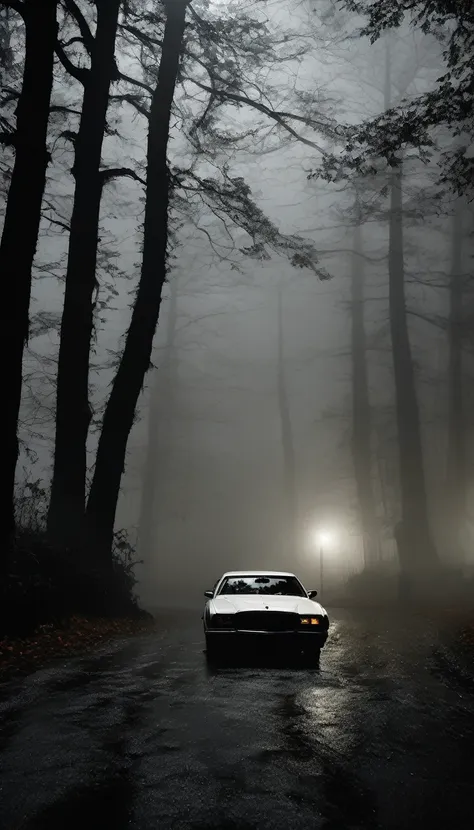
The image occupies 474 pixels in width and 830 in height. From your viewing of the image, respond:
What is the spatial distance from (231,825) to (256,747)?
4.33ft

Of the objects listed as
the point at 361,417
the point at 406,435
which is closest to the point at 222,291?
the point at 361,417

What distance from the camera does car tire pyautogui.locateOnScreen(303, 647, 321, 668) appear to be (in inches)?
328

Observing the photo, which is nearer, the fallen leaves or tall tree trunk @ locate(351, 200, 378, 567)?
the fallen leaves

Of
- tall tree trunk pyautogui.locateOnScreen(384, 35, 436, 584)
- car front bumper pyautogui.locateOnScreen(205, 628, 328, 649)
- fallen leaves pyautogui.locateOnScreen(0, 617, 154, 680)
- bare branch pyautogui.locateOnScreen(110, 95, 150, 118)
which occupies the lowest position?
fallen leaves pyautogui.locateOnScreen(0, 617, 154, 680)

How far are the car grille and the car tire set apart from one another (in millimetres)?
357

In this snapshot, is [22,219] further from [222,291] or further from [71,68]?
[222,291]

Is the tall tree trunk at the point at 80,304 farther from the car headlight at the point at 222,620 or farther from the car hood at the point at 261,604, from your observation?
the car headlight at the point at 222,620

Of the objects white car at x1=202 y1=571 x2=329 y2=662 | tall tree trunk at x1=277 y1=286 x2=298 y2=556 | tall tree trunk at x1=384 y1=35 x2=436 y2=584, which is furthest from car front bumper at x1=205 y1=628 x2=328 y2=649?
tall tree trunk at x1=277 y1=286 x2=298 y2=556

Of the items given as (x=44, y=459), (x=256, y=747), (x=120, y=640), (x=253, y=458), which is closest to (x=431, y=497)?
(x=253, y=458)

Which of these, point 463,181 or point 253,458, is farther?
point 253,458

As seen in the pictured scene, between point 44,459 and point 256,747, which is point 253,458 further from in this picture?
point 256,747

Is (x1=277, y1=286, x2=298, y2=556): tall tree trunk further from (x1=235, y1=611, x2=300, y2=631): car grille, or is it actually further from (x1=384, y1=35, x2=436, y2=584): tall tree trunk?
(x1=235, y1=611, x2=300, y2=631): car grille

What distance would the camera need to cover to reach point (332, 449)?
52.7 meters

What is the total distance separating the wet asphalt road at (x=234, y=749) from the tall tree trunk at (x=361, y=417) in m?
23.7
